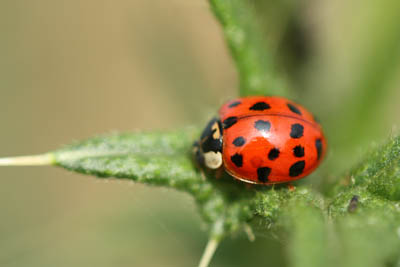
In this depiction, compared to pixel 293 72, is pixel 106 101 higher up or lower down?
higher up

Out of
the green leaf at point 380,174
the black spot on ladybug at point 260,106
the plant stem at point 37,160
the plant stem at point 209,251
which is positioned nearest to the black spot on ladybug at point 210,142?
the black spot on ladybug at point 260,106

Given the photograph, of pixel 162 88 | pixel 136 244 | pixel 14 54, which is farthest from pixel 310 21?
pixel 14 54

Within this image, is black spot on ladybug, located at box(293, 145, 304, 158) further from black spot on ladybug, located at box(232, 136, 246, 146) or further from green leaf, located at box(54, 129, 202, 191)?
green leaf, located at box(54, 129, 202, 191)

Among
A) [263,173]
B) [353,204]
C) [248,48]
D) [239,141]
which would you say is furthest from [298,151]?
[248,48]

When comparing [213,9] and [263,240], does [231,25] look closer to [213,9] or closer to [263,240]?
[213,9]

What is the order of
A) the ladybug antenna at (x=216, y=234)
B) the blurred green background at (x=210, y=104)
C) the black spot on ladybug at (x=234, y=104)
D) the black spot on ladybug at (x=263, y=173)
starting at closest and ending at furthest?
the ladybug antenna at (x=216, y=234)
the black spot on ladybug at (x=263, y=173)
the black spot on ladybug at (x=234, y=104)
the blurred green background at (x=210, y=104)

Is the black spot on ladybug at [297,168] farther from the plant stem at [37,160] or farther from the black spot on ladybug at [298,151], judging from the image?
the plant stem at [37,160]

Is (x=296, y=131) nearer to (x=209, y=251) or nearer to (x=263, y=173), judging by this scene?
(x=263, y=173)
